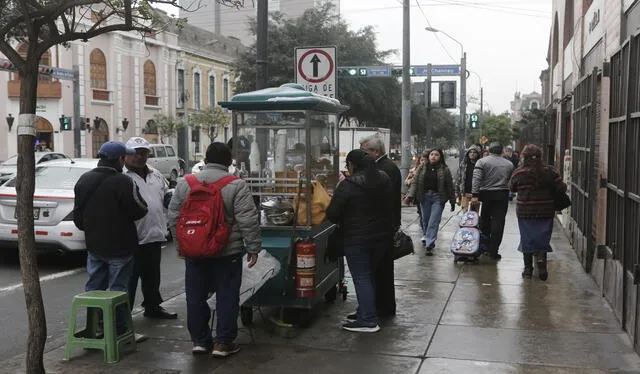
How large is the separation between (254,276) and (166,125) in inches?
1512

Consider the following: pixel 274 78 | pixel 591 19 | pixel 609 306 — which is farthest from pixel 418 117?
pixel 609 306

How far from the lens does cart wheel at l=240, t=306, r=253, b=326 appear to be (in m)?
6.30

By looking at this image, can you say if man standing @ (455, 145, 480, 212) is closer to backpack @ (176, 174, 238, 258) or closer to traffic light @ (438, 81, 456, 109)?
traffic light @ (438, 81, 456, 109)

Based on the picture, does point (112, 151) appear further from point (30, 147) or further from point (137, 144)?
point (30, 147)

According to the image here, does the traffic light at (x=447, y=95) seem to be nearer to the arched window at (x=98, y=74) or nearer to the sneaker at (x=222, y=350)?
the sneaker at (x=222, y=350)

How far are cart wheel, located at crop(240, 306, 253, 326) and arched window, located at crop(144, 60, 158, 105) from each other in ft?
130

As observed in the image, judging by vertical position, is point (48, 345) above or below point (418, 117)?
below

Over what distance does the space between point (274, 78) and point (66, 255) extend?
2308 cm

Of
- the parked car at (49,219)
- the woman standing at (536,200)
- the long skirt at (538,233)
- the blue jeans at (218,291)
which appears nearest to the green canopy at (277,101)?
the blue jeans at (218,291)

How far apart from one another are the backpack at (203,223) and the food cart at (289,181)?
94cm

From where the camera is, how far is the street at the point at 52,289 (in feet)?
20.3

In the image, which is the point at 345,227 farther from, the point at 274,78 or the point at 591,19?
the point at 274,78

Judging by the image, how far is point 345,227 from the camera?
5941 millimetres

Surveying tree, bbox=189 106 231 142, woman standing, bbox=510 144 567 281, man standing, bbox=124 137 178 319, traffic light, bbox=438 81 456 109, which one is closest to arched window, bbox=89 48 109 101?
tree, bbox=189 106 231 142
